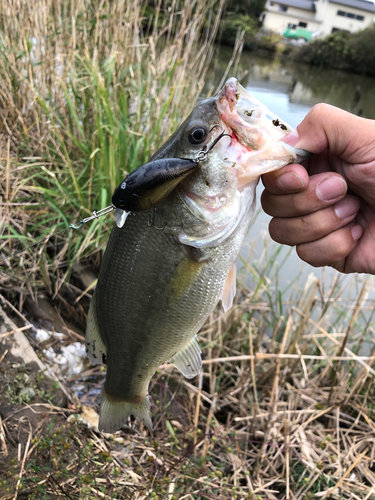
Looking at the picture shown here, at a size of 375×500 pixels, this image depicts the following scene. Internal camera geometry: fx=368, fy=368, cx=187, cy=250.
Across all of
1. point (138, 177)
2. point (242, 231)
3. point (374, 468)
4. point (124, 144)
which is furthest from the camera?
point (124, 144)

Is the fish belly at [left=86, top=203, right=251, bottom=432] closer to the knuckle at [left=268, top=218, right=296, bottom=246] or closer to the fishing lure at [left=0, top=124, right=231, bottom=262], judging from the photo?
the fishing lure at [left=0, top=124, right=231, bottom=262]

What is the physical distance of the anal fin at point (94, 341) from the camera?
5.23 feet

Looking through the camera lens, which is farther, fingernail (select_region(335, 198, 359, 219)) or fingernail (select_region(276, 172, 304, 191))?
fingernail (select_region(335, 198, 359, 219))

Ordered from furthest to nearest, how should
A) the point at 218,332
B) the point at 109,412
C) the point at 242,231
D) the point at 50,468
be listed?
the point at 218,332
the point at 50,468
the point at 109,412
the point at 242,231

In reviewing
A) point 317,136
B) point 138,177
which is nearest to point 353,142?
point 317,136

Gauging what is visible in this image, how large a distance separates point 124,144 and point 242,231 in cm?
248

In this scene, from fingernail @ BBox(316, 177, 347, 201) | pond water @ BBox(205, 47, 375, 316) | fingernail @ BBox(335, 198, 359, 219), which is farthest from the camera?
pond water @ BBox(205, 47, 375, 316)

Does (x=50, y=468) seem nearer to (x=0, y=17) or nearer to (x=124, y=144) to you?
(x=124, y=144)

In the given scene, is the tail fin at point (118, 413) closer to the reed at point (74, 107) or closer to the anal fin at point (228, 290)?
the anal fin at point (228, 290)

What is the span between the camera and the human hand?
1.37 metres

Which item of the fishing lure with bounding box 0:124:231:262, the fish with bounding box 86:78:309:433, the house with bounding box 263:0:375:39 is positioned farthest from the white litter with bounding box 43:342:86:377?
the house with bounding box 263:0:375:39

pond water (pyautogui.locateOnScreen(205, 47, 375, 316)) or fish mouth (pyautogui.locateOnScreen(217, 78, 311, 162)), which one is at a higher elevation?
fish mouth (pyautogui.locateOnScreen(217, 78, 311, 162))

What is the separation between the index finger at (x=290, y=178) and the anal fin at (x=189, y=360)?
2.43ft

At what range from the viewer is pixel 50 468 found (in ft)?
6.36
